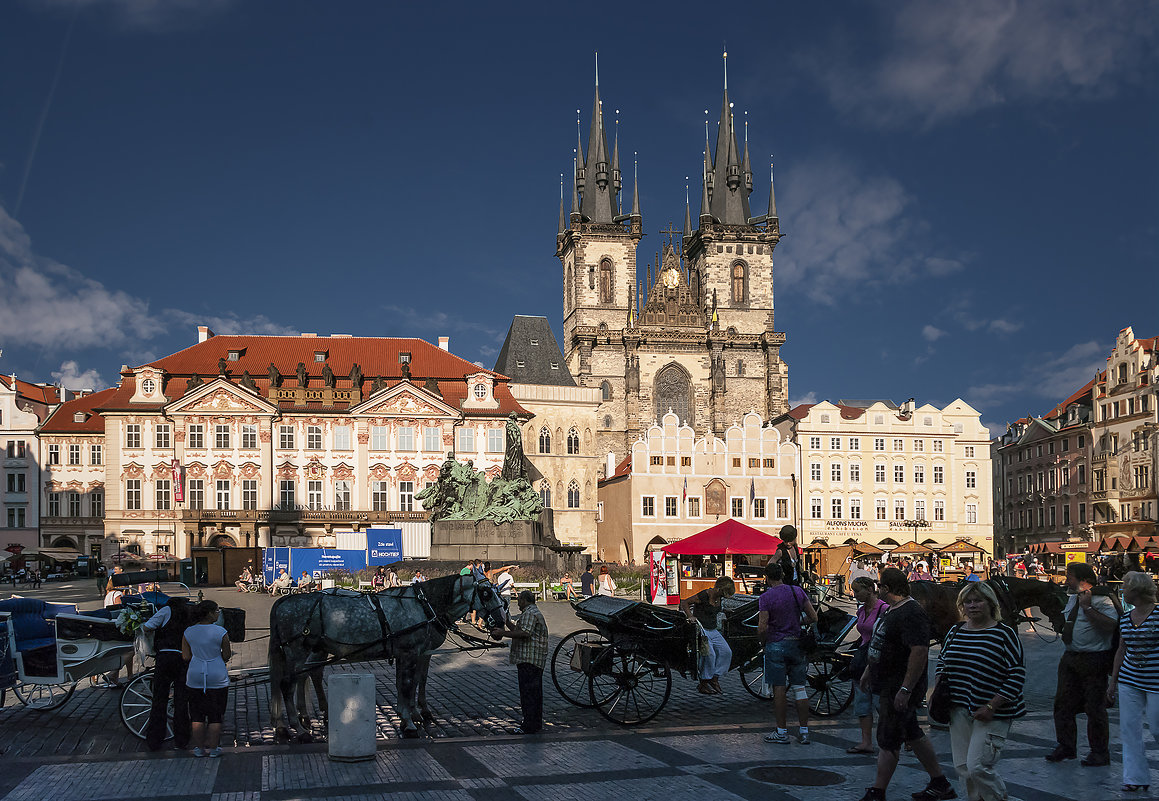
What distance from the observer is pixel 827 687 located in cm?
1259

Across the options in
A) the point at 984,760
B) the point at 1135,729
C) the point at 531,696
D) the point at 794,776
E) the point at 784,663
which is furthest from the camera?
the point at 531,696

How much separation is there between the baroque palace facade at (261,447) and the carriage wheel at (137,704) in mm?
49590

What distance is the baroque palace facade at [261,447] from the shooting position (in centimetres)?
6009

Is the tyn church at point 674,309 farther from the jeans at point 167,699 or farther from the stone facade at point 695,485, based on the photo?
the jeans at point 167,699

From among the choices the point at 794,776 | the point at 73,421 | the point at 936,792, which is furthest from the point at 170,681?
the point at 73,421

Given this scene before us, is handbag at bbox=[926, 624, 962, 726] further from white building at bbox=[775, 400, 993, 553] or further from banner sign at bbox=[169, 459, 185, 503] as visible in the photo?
white building at bbox=[775, 400, 993, 553]

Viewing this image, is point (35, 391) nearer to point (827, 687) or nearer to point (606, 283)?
point (606, 283)

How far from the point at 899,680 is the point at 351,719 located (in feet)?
15.4

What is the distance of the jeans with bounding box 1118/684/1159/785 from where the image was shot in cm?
847

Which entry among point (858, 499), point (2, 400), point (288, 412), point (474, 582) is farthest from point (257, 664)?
point (858, 499)

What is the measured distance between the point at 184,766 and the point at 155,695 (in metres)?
0.93

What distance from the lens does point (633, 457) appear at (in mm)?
68500

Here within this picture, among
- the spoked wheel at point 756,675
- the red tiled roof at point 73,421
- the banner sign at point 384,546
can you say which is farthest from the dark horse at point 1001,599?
the red tiled roof at point 73,421

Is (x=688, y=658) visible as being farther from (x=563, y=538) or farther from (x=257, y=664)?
(x=563, y=538)
